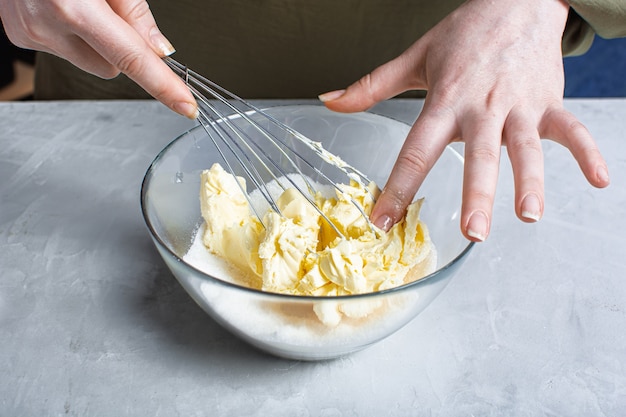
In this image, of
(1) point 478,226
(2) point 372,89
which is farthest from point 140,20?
(1) point 478,226

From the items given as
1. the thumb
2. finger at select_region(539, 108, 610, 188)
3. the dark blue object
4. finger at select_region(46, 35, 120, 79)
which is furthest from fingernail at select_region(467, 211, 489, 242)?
the dark blue object

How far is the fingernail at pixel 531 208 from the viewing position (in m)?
0.50

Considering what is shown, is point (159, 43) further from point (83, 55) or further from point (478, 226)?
point (478, 226)

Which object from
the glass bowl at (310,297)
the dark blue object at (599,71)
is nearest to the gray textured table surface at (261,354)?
the glass bowl at (310,297)

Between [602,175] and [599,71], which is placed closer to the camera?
[602,175]

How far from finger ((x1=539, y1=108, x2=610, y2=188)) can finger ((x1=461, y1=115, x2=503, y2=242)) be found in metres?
0.05

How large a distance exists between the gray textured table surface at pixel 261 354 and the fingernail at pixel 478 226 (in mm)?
142

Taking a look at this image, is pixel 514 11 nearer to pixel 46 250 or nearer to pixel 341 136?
pixel 341 136

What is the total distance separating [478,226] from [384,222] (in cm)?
11

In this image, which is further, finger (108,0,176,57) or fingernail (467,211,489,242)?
finger (108,0,176,57)

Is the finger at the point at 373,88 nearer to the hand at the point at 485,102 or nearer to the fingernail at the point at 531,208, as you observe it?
the hand at the point at 485,102

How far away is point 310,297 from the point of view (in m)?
0.44

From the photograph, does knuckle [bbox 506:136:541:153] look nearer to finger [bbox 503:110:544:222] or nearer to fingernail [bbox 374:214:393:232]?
finger [bbox 503:110:544:222]

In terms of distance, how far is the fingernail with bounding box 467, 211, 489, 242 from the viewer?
482mm
